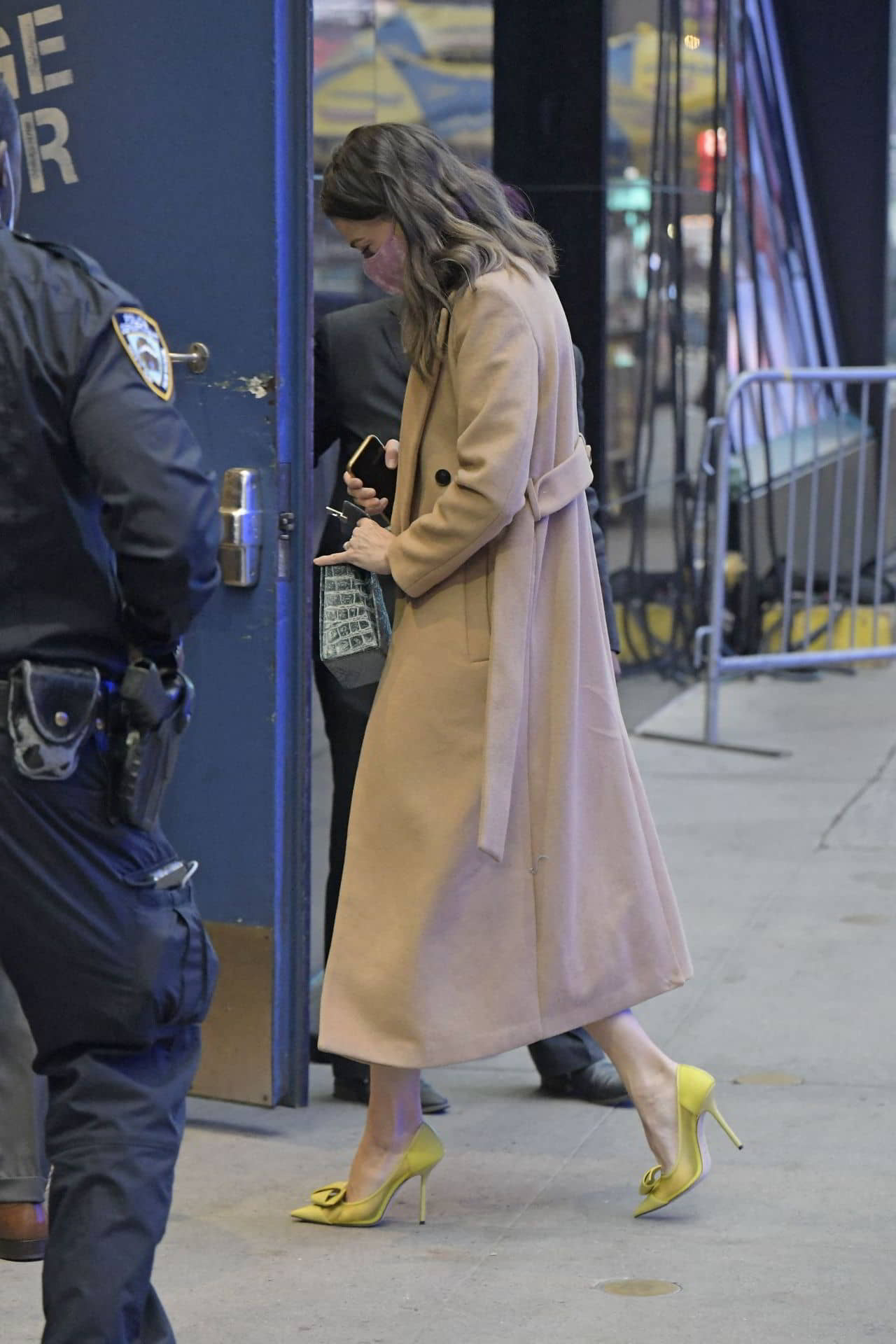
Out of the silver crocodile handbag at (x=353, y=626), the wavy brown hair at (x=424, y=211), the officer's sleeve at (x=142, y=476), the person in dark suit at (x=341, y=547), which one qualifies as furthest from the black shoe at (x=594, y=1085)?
the officer's sleeve at (x=142, y=476)

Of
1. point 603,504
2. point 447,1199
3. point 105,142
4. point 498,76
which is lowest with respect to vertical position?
point 447,1199

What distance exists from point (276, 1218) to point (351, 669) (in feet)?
3.33

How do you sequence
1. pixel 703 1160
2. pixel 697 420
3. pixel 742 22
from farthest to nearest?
pixel 742 22, pixel 697 420, pixel 703 1160

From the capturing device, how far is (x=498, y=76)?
739 cm

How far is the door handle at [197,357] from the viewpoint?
381 cm

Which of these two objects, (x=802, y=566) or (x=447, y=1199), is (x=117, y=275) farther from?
(x=802, y=566)

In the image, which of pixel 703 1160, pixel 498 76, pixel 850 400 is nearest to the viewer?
pixel 703 1160

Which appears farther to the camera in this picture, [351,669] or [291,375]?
[291,375]

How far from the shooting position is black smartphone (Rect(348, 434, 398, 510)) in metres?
3.57

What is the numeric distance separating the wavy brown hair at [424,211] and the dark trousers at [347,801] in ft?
3.10

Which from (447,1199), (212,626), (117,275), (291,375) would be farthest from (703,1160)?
(117,275)

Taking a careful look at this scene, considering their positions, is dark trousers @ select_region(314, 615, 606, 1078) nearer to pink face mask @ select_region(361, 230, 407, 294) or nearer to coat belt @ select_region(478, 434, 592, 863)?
coat belt @ select_region(478, 434, 592, 863)

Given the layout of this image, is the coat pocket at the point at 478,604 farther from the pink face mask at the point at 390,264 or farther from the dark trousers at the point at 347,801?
the dark trousers at the point at 347,801

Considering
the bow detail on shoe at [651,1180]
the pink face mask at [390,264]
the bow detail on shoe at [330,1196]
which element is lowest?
the bow detail on shoe at [330,1196]
